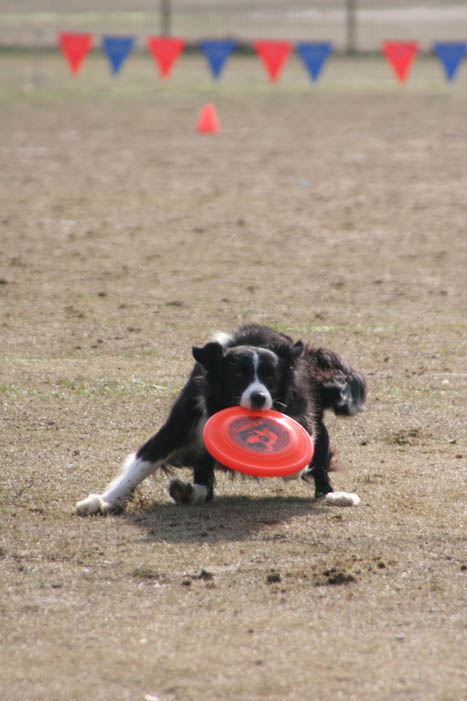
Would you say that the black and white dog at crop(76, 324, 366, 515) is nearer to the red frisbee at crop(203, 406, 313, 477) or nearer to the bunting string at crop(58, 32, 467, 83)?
the red frisbee at crop(203, 406, 313, 477)

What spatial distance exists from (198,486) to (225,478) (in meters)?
0.56

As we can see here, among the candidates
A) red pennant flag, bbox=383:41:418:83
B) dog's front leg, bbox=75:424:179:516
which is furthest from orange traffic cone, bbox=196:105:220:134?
dog's front leg, bbox=75:424:179:516

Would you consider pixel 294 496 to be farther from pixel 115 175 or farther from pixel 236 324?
pixel 115 175

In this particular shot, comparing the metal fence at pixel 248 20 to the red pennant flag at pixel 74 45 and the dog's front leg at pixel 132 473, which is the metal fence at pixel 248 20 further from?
the dog's front leg at pixel 132 473

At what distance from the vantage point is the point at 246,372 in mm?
5973

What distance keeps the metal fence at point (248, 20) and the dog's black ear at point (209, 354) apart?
37.4 meters

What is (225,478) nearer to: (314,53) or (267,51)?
(314,53)

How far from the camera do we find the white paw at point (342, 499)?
6.12 meters

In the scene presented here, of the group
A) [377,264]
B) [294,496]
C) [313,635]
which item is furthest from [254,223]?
[313,635]

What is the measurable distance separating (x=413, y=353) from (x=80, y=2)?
190ft

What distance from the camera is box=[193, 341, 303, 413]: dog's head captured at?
5.90m

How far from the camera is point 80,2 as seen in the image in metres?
62.8

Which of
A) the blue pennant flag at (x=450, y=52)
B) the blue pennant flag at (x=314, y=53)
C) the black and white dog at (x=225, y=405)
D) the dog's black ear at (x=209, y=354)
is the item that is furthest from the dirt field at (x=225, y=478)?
the blue pennant flag at (x=314, y=53)

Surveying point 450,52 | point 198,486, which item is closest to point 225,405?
point 198,486
